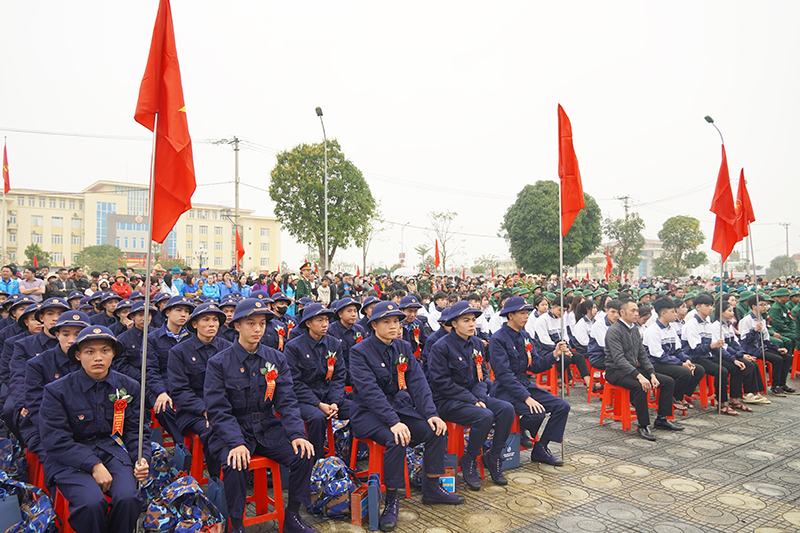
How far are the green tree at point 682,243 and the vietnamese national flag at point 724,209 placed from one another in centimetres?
3456

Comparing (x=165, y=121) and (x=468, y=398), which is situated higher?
(x=165, y=121)

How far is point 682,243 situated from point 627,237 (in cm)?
495

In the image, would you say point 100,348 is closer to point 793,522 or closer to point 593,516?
point 593,516

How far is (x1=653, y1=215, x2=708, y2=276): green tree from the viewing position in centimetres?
3888

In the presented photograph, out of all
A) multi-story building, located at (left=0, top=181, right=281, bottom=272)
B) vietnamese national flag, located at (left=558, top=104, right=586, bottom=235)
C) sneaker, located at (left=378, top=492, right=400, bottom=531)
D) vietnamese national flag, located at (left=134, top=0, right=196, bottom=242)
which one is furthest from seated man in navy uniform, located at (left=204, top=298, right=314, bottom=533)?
multi-story building, located at (left=0, top=181, right=281, bottom=272)

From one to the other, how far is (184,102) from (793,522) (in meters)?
6.03

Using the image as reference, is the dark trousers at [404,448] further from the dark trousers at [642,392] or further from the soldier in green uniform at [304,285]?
the soldier in green uniform at [304,285]

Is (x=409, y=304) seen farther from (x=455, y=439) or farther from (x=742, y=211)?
(x=742, y=211)

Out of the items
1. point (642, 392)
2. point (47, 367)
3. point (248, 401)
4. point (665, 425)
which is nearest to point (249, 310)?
point (248, 401)

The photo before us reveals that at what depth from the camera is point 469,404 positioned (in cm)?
511

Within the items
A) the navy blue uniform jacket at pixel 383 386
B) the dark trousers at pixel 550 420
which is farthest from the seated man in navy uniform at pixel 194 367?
the dark trousers at pixel 550 420

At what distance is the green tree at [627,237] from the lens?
37.5 meters

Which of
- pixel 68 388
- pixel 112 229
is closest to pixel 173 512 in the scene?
pixel 68 388

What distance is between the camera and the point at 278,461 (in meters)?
4.16
